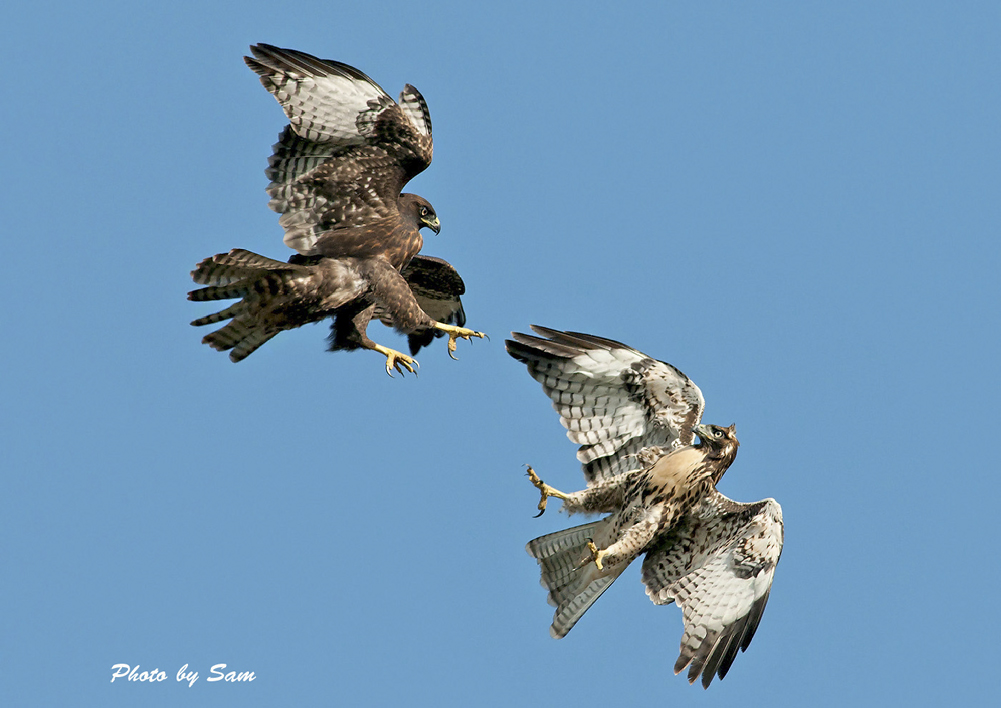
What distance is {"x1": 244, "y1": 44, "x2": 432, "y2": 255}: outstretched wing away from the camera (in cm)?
1234

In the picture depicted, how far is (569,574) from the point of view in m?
12.7

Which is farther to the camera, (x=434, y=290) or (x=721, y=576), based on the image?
(x=434, y=290)

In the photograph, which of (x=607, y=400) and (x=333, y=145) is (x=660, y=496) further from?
(x=333, y=145)

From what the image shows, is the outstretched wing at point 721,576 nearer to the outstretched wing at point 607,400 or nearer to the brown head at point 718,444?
the brown head at point 718,444

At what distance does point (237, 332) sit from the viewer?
503 inches

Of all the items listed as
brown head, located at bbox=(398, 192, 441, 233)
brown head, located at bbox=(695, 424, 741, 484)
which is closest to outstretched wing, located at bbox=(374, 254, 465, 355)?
brown head, located at bbox=(398, 192, 441, 233)

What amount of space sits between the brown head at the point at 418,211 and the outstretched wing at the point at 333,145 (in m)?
0.18

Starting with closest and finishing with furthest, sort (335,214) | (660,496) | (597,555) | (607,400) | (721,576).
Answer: (597,555), (660,496), (607,400), (721,576), (335,214)

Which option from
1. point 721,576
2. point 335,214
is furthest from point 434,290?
point 721,576

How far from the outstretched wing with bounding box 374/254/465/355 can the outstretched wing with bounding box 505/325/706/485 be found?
5.55ft

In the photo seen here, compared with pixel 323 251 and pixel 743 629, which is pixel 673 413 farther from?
pixel 323 251

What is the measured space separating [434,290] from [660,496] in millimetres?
3417

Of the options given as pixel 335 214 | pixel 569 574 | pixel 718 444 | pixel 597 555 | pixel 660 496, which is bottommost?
pixel 597 555

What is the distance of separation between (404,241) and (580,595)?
3.50 metres
